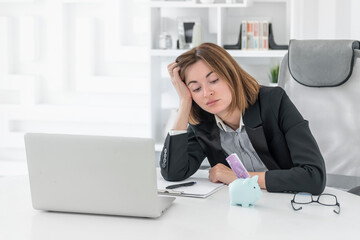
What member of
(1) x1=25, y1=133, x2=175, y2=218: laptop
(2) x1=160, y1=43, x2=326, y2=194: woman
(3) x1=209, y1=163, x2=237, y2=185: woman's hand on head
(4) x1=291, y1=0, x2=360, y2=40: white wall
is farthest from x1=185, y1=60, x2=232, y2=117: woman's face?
(4) x1=291, y1=0, x2=360, y2=40: white wall

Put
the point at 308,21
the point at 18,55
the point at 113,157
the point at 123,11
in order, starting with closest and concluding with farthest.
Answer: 1. the point at 113,157
2. the point at 308,21
3. the point at 123,11
4. the point at 18,55

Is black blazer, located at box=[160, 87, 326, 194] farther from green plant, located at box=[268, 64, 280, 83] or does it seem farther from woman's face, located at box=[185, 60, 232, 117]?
green plant, located at box=[268, 64, 280, 83]

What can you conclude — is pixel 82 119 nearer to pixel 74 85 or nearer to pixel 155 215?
pixel 74 85

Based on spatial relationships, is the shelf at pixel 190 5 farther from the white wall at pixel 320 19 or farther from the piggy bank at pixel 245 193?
the piggy bank at pixel 245 193

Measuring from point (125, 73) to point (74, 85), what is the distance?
437 mm

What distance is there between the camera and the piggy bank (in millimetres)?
1556

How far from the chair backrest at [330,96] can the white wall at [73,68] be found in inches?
74.3

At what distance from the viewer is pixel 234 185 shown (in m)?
1.58

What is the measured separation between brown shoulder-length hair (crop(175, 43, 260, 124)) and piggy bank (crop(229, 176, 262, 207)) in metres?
0.51

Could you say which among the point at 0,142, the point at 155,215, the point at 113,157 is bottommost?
the point at 0,142

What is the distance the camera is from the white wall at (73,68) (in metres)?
4.17

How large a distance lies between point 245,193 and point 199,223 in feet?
0.64

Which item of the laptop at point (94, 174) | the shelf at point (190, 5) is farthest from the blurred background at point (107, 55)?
the laptop at point (94, 174)

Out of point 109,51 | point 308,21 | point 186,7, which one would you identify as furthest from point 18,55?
point 308,21
